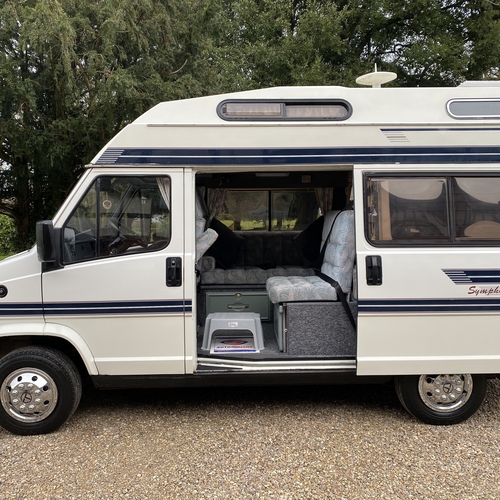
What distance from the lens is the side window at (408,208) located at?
3965mm

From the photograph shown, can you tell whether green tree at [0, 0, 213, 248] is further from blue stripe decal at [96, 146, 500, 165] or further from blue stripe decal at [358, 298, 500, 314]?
blue stripe decal at [358, 298, 500, 314]

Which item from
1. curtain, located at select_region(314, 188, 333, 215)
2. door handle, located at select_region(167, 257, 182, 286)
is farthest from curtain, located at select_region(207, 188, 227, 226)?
door handle, located at select_region(167, 257, 182, 286)

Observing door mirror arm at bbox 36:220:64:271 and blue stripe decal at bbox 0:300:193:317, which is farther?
blue stripe decal at bbox 0:300:193:317

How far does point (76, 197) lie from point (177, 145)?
2.91 ft

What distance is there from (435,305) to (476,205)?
886 millimetres

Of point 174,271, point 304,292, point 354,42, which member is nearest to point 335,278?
point 304,292

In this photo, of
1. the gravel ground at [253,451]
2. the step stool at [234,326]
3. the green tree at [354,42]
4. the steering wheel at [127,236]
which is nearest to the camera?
the gravel ground at [253,451]

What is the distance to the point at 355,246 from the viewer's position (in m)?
3.99

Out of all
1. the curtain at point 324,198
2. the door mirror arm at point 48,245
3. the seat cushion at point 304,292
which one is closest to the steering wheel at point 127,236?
the door mirror arm at point 48,245

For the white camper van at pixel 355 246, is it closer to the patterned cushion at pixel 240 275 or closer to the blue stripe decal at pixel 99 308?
the blue stripe decal at pixel 99 308

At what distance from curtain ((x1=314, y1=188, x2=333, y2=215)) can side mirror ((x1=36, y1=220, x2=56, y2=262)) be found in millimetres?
3339

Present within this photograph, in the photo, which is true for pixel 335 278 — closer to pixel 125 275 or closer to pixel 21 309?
pixel 125 275

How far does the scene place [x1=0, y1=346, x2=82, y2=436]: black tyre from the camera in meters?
3.88

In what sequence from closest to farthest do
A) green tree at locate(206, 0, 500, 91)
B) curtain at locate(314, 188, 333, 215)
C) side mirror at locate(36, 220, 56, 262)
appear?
side mirror at locate(36, 220, 56, 262) < curtain at locate(314, 188, 333, 215) < green tree at locate(206, 0, 500, 91)
